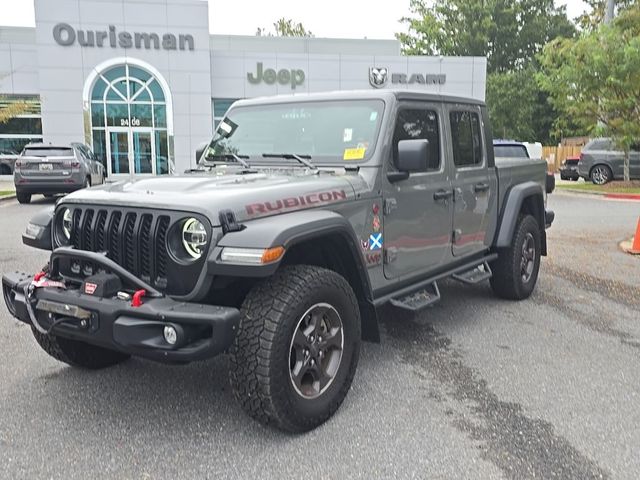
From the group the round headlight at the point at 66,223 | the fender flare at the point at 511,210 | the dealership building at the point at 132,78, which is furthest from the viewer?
the dealership building at the point at 132,78

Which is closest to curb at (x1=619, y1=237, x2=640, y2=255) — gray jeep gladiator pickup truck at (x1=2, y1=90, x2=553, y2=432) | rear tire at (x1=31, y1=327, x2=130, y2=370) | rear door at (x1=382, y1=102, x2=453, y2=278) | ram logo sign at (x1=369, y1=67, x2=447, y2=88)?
gray jeep gladiator pickup truck at (x1=2, y1=90, x2=553, y2=432)

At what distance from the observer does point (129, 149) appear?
28.1m

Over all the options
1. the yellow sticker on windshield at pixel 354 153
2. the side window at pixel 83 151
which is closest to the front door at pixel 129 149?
the side window at pixel 83 151

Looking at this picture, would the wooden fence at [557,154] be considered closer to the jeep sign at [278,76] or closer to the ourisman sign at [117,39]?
the jeep sign at [278,76]

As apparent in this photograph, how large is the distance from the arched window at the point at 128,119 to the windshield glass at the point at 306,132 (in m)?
24.5

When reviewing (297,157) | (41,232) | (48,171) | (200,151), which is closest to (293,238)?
(297,157)

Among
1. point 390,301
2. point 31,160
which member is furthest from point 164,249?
point 31,160

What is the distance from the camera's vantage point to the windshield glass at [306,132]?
4.30m

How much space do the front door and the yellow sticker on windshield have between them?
82.3 feet

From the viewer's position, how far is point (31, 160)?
625 inches

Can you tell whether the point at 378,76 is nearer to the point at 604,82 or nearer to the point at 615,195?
the point at 604,82

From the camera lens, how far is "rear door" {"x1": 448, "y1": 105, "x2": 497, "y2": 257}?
506cm

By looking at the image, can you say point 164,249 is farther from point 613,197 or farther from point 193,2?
point 193,2

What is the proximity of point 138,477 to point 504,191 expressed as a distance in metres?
4.24
